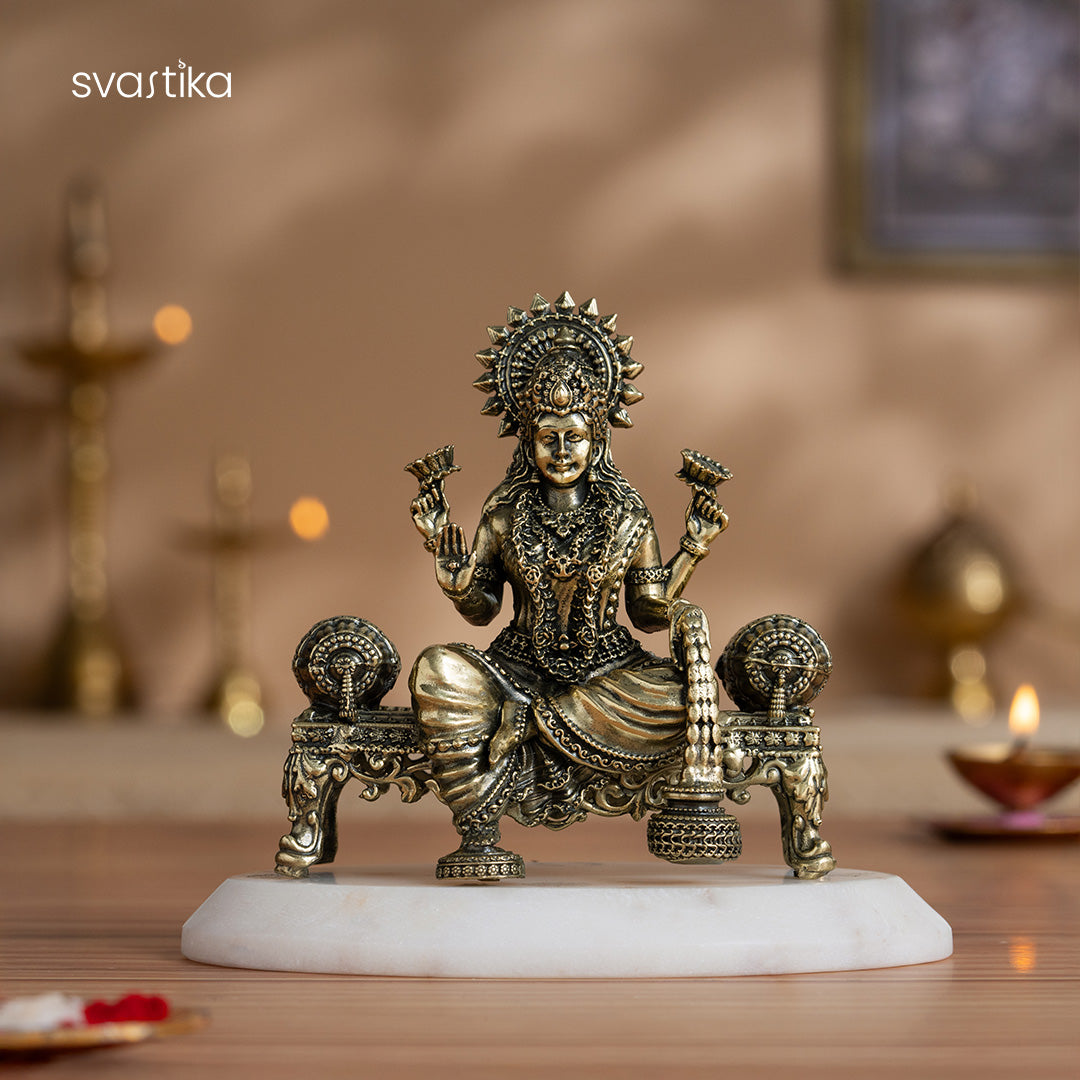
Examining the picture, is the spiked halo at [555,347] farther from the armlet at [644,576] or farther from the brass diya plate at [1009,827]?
the brass diya plate at [1009,827]

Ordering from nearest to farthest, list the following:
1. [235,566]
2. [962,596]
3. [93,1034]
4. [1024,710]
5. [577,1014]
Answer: [93,1034], [577,1014], [1024,710], [962,596], [235,566]

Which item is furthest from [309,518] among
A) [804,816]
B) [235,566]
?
[804,816]

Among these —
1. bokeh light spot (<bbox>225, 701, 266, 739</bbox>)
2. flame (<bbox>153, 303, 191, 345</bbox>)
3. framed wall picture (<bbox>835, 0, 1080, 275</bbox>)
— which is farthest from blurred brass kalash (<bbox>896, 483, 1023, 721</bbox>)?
flame (<bbox>153, 303, 191, 345</bbox>)

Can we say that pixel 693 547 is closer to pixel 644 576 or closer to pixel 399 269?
pixel 644 576

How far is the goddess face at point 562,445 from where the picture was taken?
1.05 m

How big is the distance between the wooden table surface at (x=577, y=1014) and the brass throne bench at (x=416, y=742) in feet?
0.37

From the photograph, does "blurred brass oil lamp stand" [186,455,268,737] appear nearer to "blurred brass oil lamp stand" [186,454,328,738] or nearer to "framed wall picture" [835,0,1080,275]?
"blurred brass oil lamp stand" [186,454,328,738]

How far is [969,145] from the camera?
3.37 m

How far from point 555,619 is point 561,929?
242 millimetres

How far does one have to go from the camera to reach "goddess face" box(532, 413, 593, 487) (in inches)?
41.4

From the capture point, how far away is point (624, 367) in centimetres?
109

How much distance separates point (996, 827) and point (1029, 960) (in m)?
0.90

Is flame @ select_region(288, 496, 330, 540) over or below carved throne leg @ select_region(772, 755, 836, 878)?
over

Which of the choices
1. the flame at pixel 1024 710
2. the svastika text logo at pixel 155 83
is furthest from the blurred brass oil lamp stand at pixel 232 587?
the flame at pixel 1024 710
